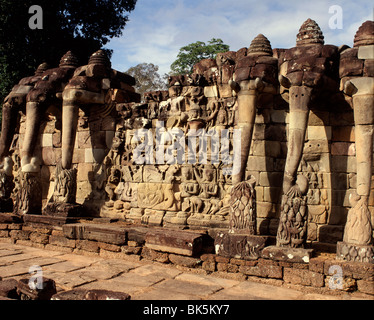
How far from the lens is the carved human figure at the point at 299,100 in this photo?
5.95 meters

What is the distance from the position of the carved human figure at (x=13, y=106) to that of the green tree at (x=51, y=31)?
4.75 metres

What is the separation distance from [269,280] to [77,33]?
45.3 feet

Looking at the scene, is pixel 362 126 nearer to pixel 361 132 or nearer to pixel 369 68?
pixel 361 132

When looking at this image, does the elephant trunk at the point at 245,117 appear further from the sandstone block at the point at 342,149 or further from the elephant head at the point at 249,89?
the sandstone block at the point at 342,149

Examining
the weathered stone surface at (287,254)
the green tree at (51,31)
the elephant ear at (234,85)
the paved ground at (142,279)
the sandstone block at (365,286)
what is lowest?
the paved ground at (142,279)

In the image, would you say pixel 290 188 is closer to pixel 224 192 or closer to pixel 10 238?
pixel 224 192

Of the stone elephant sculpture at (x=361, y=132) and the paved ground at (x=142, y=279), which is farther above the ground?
the stone elephant sculpture at (x=361, y=132)

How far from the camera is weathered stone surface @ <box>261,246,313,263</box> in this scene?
5.71 metres

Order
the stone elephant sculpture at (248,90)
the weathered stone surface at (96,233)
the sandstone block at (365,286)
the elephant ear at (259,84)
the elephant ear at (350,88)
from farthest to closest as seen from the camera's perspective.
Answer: the weathered stone surface at (96,233) → the elephant ear at (259,84) → the stone elephant sculpture at (248,90) → the elephant ear at (350,88) → the sandstone block at (365,286)

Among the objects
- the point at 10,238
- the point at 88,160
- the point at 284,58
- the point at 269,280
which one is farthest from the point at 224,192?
the point at 10,238

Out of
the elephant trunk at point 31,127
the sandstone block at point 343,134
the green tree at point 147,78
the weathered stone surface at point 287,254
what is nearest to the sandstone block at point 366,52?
the sandstone block at point 343,134

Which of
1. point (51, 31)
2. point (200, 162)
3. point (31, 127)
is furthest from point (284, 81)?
point (51, 31)

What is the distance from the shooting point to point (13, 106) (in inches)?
415

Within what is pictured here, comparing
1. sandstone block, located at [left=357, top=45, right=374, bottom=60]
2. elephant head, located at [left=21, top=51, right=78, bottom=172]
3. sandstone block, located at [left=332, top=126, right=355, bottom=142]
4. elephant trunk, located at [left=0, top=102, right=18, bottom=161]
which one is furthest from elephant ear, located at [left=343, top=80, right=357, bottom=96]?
elephant trunk, located at [left=0, top=102, right=18, bottom=161]
